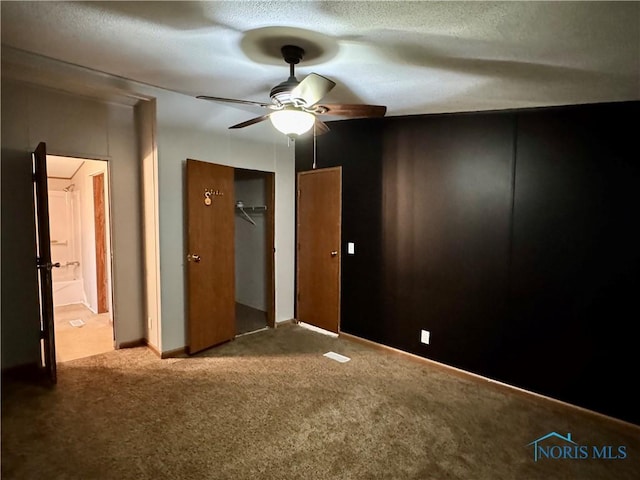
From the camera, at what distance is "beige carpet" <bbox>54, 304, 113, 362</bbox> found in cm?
374

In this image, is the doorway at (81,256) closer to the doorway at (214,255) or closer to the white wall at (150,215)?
the white wall at (150,215)

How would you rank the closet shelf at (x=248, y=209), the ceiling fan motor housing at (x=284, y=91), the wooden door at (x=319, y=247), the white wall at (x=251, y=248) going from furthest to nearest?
the white wall at (x=251, y=248)
the closet shelf at (x=248, y=209)
the wooden door at (x=319, y=247)
the ceiling fan motor housing at (x=284, y=91)

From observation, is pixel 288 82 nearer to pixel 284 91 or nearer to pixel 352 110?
pixel 284 91

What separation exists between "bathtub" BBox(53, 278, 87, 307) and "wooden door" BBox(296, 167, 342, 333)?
3728 mm

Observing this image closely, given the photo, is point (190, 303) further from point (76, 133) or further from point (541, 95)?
point (541, 95)

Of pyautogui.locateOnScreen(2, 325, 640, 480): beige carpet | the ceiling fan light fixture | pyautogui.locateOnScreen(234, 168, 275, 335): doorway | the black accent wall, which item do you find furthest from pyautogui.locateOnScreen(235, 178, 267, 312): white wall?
the ceiling fan light fixture

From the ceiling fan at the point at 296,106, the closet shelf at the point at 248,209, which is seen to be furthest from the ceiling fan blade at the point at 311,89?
the closet shelf at the point at 248,209

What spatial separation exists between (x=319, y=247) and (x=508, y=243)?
2.22 meters

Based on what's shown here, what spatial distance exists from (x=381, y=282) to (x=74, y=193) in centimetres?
529

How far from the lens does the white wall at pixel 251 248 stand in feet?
16.8

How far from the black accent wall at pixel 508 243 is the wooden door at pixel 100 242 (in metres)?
3.46

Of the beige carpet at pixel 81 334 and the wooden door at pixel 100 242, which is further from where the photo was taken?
the wooden door at pixel 100 242

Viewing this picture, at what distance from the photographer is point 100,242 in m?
4.97

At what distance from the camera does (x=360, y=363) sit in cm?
361
